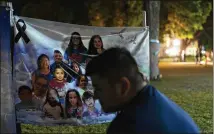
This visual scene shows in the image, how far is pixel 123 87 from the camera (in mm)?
1733

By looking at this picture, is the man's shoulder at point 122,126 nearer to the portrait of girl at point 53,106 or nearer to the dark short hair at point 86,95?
the portrait of girl at point 53,106

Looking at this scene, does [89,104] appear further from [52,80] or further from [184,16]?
[184,16]

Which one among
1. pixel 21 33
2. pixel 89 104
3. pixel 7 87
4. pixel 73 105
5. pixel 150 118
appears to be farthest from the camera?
pixel 89 104

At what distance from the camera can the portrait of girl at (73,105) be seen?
481 centimetres

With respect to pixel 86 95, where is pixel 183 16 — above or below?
above

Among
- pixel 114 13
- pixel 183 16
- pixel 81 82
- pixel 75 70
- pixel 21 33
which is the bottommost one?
pixel 81 82

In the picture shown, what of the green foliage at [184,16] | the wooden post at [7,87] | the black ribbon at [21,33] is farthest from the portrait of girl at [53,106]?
the green foliage at [184,16]

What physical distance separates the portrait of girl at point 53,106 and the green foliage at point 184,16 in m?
17.8

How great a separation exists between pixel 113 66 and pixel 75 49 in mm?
3219

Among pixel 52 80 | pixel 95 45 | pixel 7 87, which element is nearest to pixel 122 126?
pixel 7 87

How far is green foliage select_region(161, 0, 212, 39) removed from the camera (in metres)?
21.6

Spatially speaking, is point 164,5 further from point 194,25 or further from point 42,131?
point 42,131

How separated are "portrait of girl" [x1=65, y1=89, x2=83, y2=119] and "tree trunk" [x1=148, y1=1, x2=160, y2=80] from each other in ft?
38.7

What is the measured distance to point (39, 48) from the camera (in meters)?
4.69
